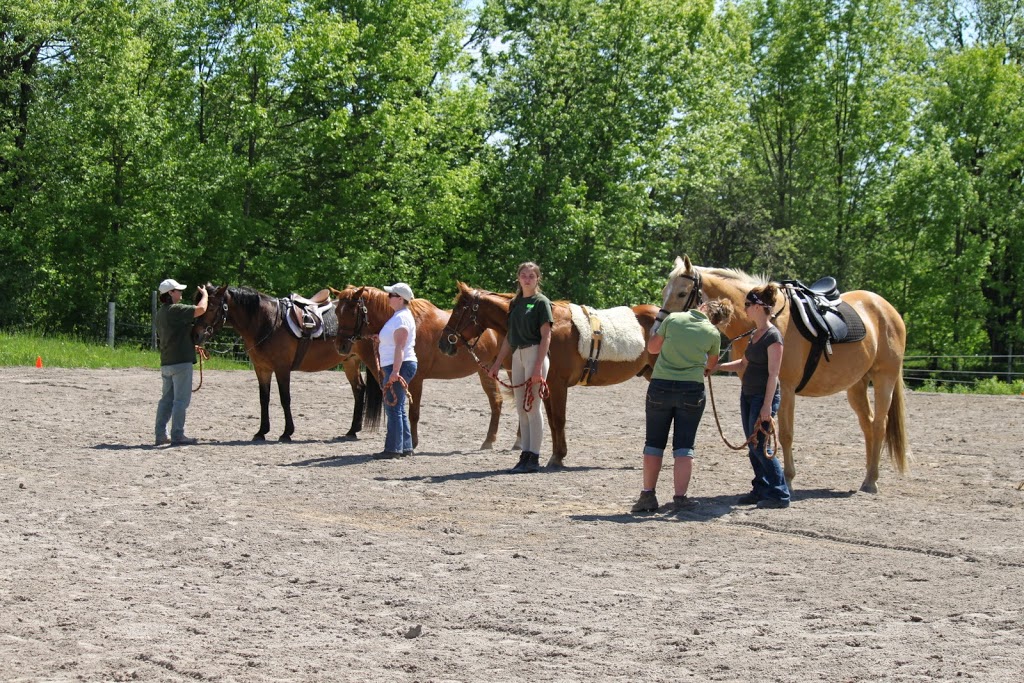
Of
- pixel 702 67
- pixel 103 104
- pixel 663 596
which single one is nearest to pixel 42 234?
pixel 103 104

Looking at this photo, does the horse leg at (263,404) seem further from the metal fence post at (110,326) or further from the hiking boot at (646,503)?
the metal fence post at (110,326)

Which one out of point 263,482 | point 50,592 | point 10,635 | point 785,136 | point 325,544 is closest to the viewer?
point 10,635

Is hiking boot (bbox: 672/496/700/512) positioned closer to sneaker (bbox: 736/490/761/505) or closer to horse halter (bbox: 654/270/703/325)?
sneaker (bbox: 736/490/761/505)

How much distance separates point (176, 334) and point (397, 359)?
2.78 meters

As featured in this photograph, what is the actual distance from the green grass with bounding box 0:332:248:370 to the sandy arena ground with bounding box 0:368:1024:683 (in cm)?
1179

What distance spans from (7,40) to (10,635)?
98.0 feet

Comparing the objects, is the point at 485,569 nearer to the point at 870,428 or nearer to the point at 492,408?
the point at 870,428

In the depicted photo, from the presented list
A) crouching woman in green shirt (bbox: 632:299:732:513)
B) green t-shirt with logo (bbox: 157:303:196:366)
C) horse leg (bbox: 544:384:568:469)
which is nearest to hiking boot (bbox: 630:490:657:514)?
crouching woman in green shirt (bbox: 632:299:732:513)

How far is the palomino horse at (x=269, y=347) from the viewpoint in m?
14.7

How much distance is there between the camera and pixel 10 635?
5.93 metres

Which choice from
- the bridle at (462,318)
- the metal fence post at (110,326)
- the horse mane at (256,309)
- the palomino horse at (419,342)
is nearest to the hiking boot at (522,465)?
the bridle at (462,318)

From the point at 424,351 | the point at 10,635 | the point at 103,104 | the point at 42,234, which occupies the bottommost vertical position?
the point at 10,635

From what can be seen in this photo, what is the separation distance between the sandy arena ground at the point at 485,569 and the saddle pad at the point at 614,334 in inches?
48.0

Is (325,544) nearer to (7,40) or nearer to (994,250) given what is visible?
(7,40)
